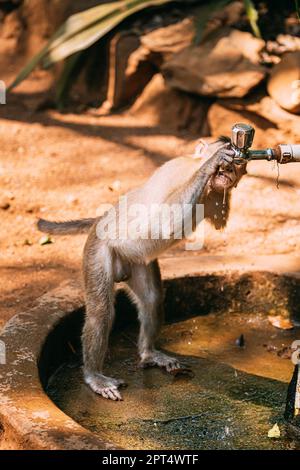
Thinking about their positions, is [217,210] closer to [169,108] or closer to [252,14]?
[252,14]

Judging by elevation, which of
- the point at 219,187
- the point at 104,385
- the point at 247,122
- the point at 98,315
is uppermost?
the point at 219,187

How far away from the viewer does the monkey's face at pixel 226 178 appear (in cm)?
430

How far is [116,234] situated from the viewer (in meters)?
4.64

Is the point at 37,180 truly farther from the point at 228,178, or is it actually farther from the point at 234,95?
the point at 228,178

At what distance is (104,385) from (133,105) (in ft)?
17.2

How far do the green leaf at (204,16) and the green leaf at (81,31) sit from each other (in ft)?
2.29

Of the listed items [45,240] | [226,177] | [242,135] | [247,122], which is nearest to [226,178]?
[226,177]

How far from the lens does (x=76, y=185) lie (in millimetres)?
7426

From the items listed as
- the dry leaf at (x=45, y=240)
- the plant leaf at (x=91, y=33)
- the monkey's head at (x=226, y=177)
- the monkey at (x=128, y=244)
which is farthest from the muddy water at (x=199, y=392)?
the plant leaf at (x=91, y=33)

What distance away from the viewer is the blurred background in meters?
6.74

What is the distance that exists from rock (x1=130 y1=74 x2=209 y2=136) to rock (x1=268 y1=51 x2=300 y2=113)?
0.92m

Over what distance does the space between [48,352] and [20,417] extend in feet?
3.22

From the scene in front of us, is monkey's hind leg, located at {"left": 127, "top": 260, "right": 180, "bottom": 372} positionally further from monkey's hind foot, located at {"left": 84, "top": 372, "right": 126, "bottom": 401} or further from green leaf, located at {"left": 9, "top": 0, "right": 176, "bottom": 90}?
green leaf, located at {"left": 9, "top": 0, "right": 176, "bottom": 90}

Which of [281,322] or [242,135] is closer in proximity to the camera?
[242,135]
